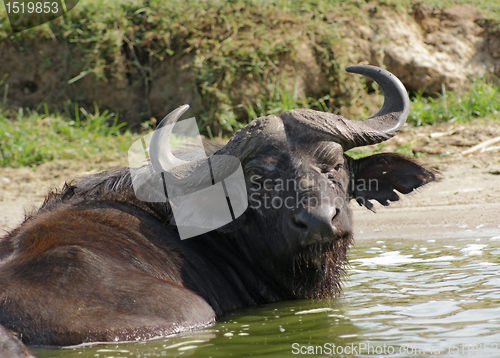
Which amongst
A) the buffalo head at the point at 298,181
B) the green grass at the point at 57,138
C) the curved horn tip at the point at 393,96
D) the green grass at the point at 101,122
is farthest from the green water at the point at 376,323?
the green grass at the point at 57,138

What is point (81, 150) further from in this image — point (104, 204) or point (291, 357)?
point (291, 357)

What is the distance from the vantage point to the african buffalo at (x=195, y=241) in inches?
137

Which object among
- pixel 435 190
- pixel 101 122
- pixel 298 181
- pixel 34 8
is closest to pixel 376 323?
pixel 298 181

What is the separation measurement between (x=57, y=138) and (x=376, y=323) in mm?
8034

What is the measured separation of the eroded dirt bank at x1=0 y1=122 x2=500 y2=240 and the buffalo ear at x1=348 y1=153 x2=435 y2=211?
1.30 meters

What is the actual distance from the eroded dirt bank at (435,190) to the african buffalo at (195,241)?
5.89ft

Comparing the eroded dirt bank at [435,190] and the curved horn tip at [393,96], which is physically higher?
the curved horn tip at [393,96]

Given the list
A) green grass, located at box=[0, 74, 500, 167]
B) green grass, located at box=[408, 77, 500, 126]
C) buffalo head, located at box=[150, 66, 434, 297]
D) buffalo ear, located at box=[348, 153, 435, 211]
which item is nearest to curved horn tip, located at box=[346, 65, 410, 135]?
buffalo head, located at box=[150, 66, 434, 297]

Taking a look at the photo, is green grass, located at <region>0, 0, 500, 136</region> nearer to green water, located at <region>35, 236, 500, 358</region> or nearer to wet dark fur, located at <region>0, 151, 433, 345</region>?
green water, located at <region>35, 236, 500, 358</region>

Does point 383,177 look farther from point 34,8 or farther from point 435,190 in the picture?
point 34,8

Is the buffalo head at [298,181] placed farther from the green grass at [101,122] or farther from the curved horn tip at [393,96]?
the green grass at [101,122]

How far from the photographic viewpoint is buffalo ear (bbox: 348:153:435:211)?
4.71 m

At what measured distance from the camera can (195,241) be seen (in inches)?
176

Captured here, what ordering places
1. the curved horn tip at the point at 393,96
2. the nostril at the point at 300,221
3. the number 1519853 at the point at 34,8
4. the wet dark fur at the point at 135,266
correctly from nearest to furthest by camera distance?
the wet dark fur at the point at 135,266 → the nostril at the point at 300,221 → the curved horn tip at the point at 393,96 → the number 1519853 at the point at 34,8
